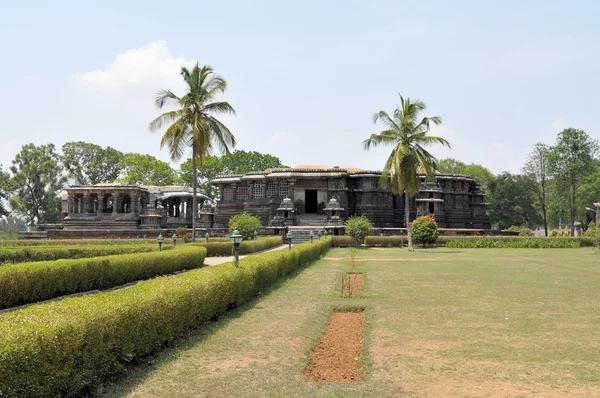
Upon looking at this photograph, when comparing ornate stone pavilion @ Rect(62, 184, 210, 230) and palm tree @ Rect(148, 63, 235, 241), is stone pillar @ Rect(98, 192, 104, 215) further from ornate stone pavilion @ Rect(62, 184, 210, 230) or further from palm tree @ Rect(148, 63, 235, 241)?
palm tree @ Rect(148, 63, 235, 241)

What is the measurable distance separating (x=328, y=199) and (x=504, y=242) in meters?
14.1

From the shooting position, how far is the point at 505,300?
12805 millimetres

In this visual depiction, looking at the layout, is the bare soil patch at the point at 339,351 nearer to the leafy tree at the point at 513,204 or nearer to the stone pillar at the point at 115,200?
the stone pillar at the point at 115,200

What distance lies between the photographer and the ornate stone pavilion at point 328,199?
44.4 metres

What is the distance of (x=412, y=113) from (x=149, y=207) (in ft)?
80.3

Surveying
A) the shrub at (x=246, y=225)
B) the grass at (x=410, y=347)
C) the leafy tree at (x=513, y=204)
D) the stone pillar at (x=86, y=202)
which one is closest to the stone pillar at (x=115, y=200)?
the stone pillar at (x=86, y=202)

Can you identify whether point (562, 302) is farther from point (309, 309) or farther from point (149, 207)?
point (149, 207)

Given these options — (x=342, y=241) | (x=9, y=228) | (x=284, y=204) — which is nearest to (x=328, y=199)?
(x=284, y=204)

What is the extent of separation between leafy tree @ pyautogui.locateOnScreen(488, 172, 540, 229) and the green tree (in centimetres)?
3116

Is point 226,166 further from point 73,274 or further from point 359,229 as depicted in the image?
point 73,274

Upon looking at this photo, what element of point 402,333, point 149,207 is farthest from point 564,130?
point 402,333

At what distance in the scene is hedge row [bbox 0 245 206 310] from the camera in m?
12.4

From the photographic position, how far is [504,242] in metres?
40.4

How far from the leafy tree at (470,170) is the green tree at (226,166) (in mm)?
25727
